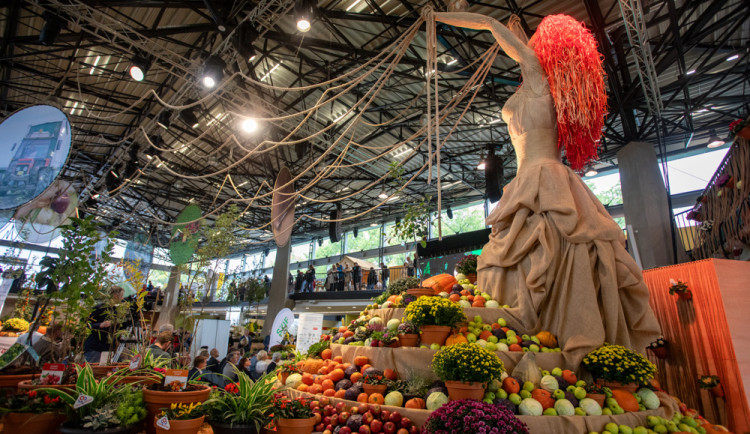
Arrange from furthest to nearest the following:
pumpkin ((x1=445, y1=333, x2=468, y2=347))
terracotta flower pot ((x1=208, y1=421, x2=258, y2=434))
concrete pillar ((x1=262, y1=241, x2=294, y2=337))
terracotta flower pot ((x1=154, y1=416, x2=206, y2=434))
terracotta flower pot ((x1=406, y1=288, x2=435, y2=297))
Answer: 1. concrete pillar ((x1=262, y1=241, x2=294, y2=337))
2. terracotta flower pot ((x1=406, y1=288, x2=435, y2=297))
3. pumpkin ((x1=445, y1=333, x2=468, y2=347))
4. terracotta flower pot ((x1=208, y1=421, x2=258, y2=434))
5. terracotta flower pot ((x1=154, y1=416, x2=206, y2=434))

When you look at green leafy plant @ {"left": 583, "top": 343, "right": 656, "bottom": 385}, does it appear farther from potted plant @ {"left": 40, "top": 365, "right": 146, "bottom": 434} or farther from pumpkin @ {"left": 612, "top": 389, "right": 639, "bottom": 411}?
potted plant @ {"left": 40, "top": 365, "right": 146, "bottom": 434}

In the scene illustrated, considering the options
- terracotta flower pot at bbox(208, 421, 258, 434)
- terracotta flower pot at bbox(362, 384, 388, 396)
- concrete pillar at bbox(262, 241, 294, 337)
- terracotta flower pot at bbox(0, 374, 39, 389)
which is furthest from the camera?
concrete pillar at bbox(262, 241, 294, 337)

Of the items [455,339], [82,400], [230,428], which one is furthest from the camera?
[455,339]

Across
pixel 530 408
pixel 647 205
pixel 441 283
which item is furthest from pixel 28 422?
pixel 647 205

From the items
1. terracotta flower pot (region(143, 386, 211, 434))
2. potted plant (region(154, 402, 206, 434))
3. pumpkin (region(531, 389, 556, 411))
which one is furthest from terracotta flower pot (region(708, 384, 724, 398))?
terracotta flower pot (region(143, 386, 211, 434))

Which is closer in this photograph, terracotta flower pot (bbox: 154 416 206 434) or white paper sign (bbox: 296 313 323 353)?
terracotta flower pot (bbox: 154 416 206 434)

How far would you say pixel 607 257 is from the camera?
141 inches

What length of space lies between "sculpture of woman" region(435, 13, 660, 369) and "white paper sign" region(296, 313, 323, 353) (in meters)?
3.93

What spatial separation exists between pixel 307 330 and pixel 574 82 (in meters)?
5.80

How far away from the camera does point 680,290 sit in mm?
4301

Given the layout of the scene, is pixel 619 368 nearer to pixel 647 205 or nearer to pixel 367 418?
pixel 367 418

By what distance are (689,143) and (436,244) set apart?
9.77 m

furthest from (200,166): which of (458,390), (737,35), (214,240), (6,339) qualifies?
(737,35)

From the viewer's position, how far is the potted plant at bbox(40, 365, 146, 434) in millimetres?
1973
